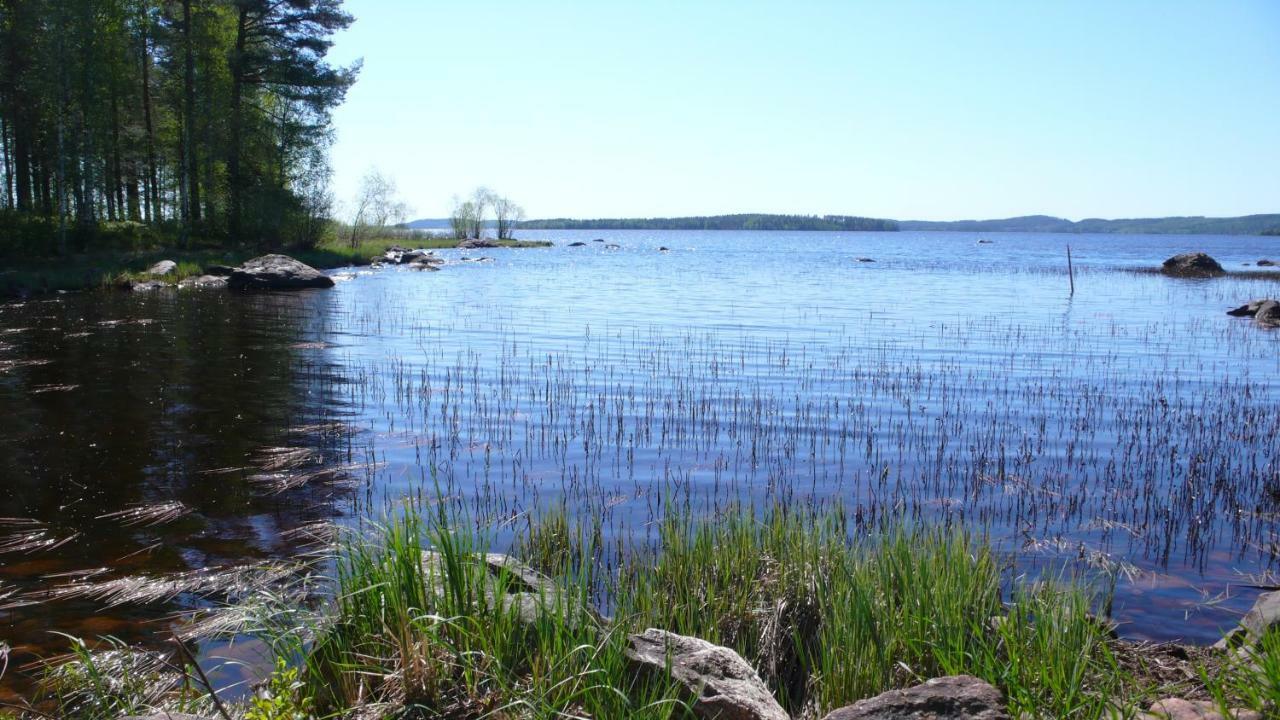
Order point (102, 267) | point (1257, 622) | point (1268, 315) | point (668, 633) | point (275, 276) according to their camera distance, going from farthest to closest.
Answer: point (275, 276), point (102, 267), point (1268, 315), point (1257, 622), point (668, 633)

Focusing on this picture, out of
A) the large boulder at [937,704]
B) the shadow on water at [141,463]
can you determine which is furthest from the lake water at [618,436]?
the large boulder at [937,704]

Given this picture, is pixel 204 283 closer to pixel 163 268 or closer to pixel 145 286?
pixel 163 268

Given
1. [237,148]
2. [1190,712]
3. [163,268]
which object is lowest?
[1190,712]

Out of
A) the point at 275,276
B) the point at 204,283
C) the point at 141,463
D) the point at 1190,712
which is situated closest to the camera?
the point at 1190,712

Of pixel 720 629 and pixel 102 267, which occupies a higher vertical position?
pixel 102 267

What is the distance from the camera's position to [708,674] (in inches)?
194

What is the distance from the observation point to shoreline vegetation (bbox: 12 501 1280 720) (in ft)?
15.2

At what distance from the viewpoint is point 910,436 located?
13.7 meters

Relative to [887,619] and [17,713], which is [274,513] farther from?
[887,619]

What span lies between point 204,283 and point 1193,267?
63.7m

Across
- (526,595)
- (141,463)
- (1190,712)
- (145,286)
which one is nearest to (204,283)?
(145,286)

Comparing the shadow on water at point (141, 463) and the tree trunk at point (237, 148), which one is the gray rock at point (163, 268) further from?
the shadow on water at point (141, 463)

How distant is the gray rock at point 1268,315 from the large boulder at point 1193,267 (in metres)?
30.0

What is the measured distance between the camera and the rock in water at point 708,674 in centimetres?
471
